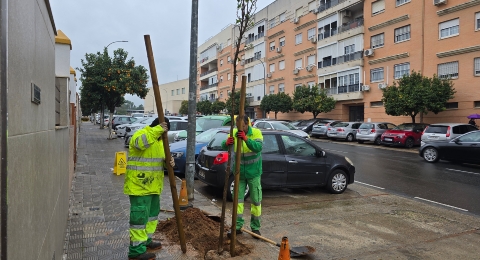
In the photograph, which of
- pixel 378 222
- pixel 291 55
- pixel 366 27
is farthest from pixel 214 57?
pixel 378 222

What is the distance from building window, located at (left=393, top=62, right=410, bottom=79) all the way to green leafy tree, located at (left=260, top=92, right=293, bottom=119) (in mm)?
11862

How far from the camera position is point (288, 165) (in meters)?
8.16

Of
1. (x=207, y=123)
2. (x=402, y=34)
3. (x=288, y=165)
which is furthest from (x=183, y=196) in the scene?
(x=402, y=34)

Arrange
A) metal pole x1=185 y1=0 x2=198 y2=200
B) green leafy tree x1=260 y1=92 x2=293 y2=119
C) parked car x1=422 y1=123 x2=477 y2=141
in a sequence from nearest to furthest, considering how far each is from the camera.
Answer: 1. metal pole x1=185 y1=0 x2=198 y2=200
2. parked car x1=422 y1=123 x2=477 y2=141
3. green leafy tree x1=260 y1=92 x2=293 y2=119

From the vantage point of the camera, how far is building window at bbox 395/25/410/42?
28.6 m

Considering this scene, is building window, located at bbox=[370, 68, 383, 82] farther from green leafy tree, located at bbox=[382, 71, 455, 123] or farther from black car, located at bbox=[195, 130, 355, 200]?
black car, located at bbox=[195, 130, 355, 200]

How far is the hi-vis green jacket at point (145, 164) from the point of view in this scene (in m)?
A: 4.21

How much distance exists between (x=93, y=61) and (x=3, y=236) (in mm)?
23929

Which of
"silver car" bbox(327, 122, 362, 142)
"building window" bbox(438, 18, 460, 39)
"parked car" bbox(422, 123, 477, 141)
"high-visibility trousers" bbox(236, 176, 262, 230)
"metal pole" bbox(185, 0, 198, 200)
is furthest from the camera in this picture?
"silver car" bbox(327, 122, 362, 142)

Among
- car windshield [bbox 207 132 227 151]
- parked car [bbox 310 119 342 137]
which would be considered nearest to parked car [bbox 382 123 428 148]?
parked car [bbox 310 119 342 137]

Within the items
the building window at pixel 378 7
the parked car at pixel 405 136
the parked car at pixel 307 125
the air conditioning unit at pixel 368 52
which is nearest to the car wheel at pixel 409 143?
the parked car at pixel 405 136

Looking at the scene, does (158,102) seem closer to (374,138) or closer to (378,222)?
(378,222)

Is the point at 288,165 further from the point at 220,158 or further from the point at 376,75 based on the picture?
the point at 376,75

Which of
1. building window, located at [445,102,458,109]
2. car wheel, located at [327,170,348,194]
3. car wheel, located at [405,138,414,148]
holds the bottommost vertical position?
car wheel, located at [327,170,348,194]
